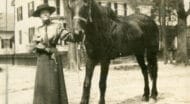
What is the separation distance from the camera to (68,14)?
1664cm

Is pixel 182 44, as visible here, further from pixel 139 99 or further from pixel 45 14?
pixel 45 14

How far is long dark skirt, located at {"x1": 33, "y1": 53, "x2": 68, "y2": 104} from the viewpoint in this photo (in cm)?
611

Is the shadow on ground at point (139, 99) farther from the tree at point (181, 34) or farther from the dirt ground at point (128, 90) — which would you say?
the tree at point (181, 34)

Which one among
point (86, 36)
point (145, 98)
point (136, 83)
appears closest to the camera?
point (86, 36)

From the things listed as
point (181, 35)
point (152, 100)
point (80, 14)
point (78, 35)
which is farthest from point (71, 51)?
point (78, 35)

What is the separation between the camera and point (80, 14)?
22.0 feet

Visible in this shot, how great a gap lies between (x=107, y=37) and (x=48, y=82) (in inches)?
70.4

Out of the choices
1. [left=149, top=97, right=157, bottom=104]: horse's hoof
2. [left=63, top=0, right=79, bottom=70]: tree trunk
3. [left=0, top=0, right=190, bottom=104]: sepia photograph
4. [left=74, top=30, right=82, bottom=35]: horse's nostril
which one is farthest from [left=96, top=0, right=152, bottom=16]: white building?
[left=74, top=30, right=82, bottom=35]: horse's nostril

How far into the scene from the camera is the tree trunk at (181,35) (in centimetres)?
1559

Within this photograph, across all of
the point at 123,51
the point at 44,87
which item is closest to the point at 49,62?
the point at 44,87

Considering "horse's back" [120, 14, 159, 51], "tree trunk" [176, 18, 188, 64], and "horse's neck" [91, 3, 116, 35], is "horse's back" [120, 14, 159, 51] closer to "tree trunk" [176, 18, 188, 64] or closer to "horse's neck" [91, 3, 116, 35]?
"horse's neck" [91, 3, 116, 35]

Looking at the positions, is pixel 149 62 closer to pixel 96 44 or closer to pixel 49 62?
pixel 96 44

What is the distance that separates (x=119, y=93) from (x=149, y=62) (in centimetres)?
110

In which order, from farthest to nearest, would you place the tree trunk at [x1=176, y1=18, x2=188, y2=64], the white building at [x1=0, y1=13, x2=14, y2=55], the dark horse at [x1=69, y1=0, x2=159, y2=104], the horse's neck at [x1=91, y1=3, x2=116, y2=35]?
the white building at [x1=0, y1=13, x2=14, y2=55] → the tree trunk at [x1=176, y1=18, x2=188, y2=64] → the horse's neck at [x1=91, y1=3, x2=116, y2=35] → the dark horse at [x1=69, y1=0, x2=159, y2=104]
